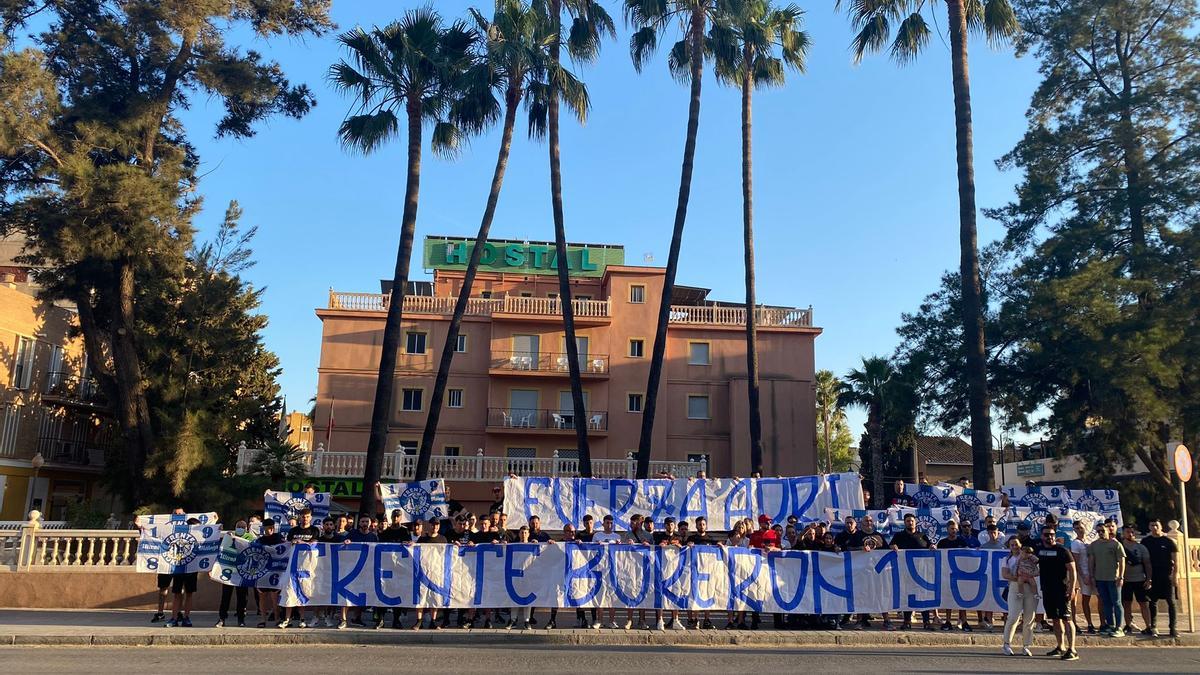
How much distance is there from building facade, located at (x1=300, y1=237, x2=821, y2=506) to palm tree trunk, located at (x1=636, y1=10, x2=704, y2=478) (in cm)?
1191

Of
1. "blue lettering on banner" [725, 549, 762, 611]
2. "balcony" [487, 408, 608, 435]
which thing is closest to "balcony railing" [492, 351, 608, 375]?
"balcony" [487, 408, 608, 435]

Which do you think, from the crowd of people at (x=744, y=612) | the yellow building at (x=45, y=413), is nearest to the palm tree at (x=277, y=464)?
the yellow building at (x=45, y=413)

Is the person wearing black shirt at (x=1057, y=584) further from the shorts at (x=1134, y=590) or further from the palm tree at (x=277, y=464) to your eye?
the palm tree at (x=277, y=464)

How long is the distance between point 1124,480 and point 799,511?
41.7 feet

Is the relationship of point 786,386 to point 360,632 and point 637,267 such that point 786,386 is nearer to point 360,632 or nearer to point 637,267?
point 637,267

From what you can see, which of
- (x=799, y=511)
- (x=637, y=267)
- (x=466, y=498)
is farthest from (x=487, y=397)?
(x=799, y=511)

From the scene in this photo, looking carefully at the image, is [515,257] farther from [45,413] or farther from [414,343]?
[45,413]

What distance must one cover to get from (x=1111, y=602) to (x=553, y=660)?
9.01 m

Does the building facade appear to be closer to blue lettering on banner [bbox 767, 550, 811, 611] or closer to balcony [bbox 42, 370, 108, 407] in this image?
balcony [bbox 42, 370, 108, 407]

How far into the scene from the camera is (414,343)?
36.9m

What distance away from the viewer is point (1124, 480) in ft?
78.1

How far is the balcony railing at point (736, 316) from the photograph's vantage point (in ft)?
124

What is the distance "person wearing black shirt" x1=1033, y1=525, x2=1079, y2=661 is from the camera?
1069 cm

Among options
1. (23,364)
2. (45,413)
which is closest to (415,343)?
(45,413)
